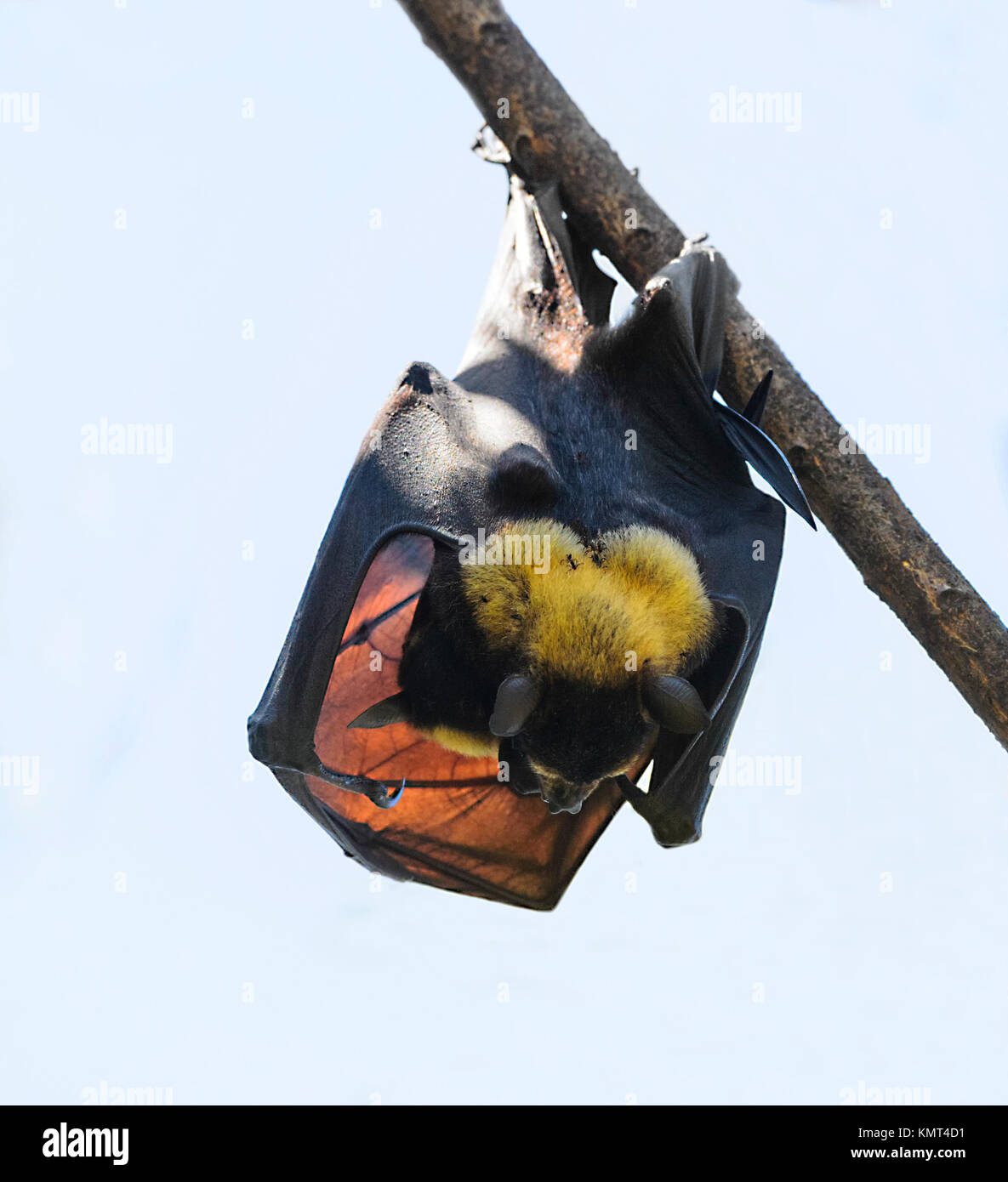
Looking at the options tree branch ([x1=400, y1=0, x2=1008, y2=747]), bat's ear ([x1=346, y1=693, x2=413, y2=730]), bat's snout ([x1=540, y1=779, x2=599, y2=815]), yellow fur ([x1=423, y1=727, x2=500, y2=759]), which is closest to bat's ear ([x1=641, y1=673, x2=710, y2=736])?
bat's snout ([x1=540, y1=779, x2=599, y2=815])

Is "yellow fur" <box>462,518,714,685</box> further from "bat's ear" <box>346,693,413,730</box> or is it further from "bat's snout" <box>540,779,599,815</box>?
"bat's ear" <box>346,693,413,730</box>

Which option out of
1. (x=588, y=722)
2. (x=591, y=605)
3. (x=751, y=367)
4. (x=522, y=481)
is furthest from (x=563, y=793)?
(x=751, y=367)

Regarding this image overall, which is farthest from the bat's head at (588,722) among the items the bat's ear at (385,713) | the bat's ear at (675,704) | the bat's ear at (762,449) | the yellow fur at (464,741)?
the bat's ear at (762,449)

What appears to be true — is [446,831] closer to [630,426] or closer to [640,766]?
[640,766]

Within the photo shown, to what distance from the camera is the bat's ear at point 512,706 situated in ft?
10.1

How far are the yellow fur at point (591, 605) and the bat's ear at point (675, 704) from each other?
0.09 metres

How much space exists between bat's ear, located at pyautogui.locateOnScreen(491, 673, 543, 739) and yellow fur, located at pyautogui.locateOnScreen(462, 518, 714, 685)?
0.12 meters

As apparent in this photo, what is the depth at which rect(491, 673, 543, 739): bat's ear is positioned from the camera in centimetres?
308

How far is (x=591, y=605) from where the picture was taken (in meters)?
3.24

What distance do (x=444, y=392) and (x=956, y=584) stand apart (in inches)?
62.6

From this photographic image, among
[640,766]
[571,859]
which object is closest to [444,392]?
[640,766]

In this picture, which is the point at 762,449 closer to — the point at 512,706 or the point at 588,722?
the point at 588,722

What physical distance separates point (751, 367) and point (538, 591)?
102 centimetres

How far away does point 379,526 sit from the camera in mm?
3174
